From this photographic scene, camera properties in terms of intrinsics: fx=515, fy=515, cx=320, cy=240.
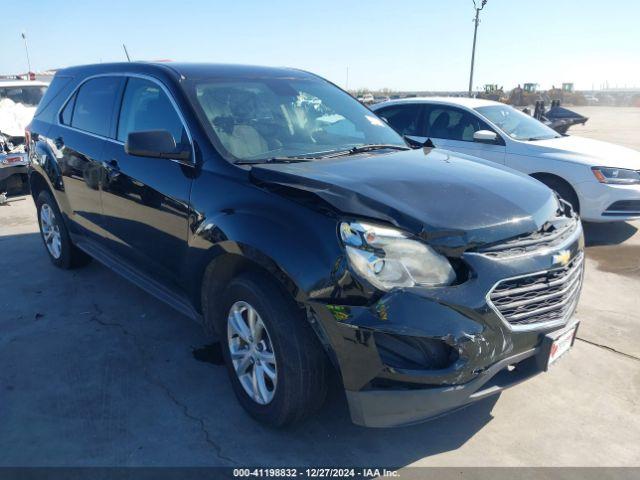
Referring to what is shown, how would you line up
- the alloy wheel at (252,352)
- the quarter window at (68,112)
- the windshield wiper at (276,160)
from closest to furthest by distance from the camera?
the alloy wheel at (252,352) → the windshield wiper at (276,160) → the quarter window at (68,112)

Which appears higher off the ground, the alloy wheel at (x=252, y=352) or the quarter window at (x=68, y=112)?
the quarter window at (x=68, y=112)

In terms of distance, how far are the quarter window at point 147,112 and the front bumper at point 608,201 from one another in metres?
5.03

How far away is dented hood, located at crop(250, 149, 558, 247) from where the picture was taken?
7.64 feet

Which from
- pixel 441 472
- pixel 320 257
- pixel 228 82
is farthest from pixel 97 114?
pixel 441 472

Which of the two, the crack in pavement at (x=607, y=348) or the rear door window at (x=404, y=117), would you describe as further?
the rear door window at (x=404, y=117)

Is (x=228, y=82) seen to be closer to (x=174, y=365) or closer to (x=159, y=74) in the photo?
(x=159, y=74)

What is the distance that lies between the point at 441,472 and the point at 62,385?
7.63ft

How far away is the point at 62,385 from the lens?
322 centimetres

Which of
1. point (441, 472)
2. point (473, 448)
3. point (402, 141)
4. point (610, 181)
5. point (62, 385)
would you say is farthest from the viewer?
point (610, 181)

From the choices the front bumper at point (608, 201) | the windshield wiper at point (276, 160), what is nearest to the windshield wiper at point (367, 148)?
the windshield wiper at point (276, 160)

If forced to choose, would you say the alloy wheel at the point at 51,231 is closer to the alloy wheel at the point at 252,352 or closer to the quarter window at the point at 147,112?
the quarter window at the point at 147,112

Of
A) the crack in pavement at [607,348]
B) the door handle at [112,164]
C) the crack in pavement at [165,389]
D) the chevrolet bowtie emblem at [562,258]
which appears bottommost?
the crack in pavement at [165,389]

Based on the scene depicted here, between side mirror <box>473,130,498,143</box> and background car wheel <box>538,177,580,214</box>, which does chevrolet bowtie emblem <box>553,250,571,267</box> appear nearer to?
side mirror <box>473,130,498,143</box>

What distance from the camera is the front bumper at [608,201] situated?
20.0ft
